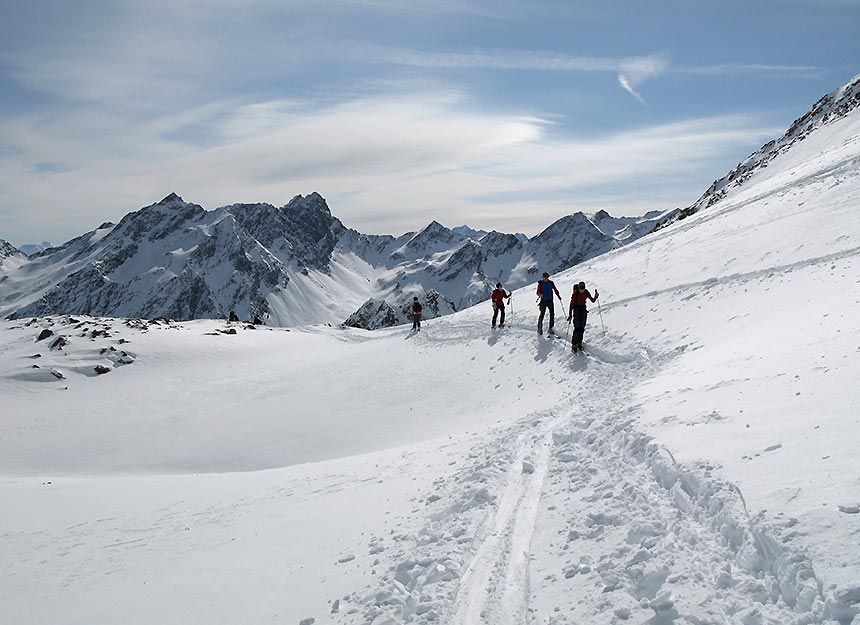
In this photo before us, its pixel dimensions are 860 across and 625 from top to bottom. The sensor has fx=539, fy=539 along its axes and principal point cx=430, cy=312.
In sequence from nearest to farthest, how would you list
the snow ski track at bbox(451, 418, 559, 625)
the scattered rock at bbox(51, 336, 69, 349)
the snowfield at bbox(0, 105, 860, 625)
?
the snowfield at bbox(0, 105, 860, 625) < the snow ski track at bbox(451, 418, 559, 625) < the scattered rock at bbox(51, 336, 69, 349)

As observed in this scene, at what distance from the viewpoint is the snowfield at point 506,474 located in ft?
19.8

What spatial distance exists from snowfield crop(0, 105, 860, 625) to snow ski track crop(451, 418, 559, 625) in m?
0.04

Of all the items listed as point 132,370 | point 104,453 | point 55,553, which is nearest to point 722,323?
point 55,553

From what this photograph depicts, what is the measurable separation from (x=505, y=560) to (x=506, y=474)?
2.99 metres

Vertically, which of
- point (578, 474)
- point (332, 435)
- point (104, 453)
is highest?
point (578, 474)

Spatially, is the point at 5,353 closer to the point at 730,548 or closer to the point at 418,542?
the point at 418,542

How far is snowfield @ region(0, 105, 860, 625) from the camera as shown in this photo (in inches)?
237

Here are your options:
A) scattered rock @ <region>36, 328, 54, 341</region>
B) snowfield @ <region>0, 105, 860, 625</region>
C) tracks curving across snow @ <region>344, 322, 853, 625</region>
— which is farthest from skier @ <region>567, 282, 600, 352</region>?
scattered rock @ <region>36, 328, 54, 341</region>

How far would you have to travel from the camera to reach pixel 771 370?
35.9ft

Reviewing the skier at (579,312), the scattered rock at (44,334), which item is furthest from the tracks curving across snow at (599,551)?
the scattered rock at (44,334)

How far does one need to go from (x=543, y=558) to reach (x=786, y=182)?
38295 millimetres

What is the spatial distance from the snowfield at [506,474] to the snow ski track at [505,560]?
4 centimetres

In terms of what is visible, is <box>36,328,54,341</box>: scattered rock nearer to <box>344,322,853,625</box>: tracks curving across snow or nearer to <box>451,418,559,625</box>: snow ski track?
<box>344,322,853,625</box>: tracks curving across snow

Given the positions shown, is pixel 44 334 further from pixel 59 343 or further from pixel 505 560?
pixel 505 560
